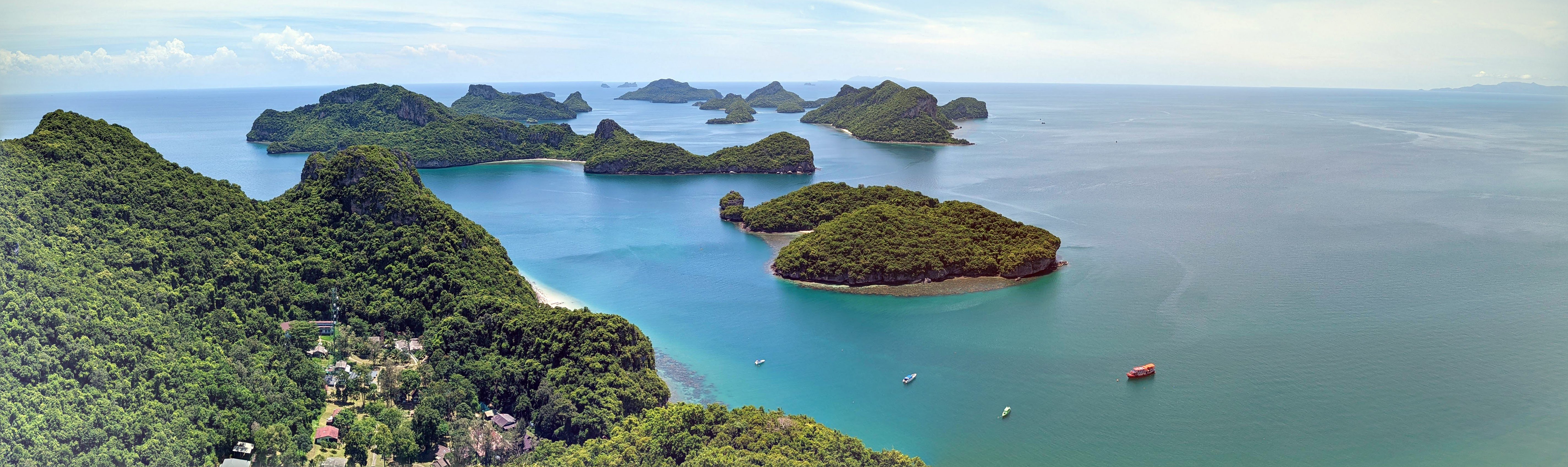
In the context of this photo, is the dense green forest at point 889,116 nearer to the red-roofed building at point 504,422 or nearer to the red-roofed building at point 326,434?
the red-roofed building at point 504,422

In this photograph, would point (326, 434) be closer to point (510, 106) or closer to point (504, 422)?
point (504, 422)

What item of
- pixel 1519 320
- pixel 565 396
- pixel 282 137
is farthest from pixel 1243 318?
pixel 282 137

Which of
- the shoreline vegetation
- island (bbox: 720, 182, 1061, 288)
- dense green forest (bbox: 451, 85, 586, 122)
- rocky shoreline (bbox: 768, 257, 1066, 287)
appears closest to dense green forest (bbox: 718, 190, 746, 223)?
island (bbox: 720, 182, 1061, 288)

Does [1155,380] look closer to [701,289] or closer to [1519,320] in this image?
[1519,320]

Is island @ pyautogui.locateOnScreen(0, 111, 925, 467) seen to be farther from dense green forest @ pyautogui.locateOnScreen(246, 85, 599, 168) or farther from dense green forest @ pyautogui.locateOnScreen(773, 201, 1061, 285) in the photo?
dense green forest @ pyautogui.locateOnScreen(246, 85, 599, 168)

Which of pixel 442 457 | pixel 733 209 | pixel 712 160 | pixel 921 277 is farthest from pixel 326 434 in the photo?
pixel 712 160

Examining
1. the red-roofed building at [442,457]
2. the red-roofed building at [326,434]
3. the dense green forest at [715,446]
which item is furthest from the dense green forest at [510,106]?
the dense green forest at [715,446]

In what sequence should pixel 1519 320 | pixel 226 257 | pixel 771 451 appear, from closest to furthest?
pixel 771 451 < pixel 226 257 < pixel 1519 320

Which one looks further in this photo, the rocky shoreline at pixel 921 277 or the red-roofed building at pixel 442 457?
the rocky shoreline at pixel 921 277
